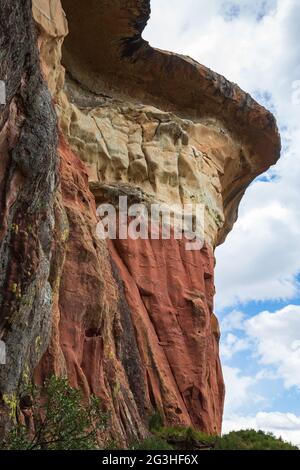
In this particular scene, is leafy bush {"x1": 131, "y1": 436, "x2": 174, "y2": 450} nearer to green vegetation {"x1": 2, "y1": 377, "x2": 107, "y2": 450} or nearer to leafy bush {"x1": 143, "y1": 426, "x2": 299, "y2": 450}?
leafy bush {"x1": 143, "y1": 426, "x2": 299, "y2": 450}

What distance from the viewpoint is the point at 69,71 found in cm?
3475

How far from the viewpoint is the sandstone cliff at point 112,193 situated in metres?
13.2

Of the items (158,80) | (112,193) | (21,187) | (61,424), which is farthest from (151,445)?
(158,80)

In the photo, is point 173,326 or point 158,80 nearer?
point 173,326

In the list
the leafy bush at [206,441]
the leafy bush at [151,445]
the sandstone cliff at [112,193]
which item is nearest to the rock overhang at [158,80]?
the sandstone cliff at [112,193]

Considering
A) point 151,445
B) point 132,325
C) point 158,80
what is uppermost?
point 158,80

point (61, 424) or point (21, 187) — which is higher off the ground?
point (21, 187)

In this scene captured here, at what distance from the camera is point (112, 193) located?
92.6ft

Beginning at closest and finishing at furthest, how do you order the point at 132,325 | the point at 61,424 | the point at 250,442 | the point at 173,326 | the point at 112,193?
the point at 61,424 < the point at 250,442 < the point at 132,325 < the point at 173,326 < the point at 112,193

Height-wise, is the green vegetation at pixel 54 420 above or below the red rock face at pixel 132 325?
below

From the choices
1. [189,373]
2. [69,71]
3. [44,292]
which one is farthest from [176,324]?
[69,71]

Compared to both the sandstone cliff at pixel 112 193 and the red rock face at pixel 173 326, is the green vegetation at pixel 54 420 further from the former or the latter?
the red rock face at pixel 173 326

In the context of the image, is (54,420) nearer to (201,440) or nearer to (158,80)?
(201,440)
